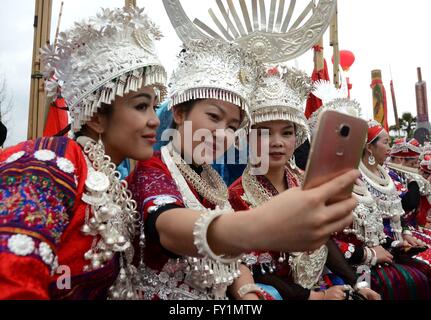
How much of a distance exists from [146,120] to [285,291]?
1.04 metres

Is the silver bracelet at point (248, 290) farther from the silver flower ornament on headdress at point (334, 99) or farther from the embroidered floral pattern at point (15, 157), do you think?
the silver flower ornament on headdress at point (334, 99)


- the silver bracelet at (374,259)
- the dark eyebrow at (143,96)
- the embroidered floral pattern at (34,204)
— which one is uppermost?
the dark eyebrow at (143,96)

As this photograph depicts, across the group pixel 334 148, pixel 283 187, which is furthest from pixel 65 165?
pixel 283 187

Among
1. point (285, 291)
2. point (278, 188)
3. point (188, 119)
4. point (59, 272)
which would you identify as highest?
point (188, 119)

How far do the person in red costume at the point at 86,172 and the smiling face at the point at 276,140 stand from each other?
726 millimetres

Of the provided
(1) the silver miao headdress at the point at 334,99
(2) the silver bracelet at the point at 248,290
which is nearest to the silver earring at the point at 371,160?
(1) the silver miao headdress at the point at 334,99

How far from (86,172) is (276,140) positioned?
1.19 meters

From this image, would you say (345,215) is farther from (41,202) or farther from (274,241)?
(41,202)

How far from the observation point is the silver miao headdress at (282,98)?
7.04ft

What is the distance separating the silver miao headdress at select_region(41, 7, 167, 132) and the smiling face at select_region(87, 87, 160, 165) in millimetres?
38

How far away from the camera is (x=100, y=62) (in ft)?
4.66

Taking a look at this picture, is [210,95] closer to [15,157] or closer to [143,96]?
[143,96]

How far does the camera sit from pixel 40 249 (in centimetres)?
100

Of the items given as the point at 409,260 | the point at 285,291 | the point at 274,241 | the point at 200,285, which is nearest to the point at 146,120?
the point at 200,285
